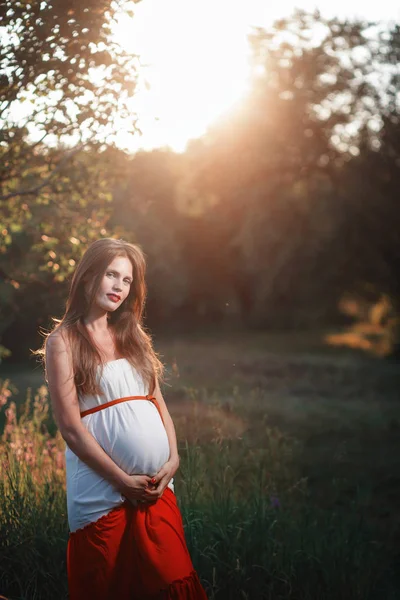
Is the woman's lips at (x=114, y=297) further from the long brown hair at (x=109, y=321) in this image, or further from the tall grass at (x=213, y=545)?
the tall grass at (x=213, y=545)

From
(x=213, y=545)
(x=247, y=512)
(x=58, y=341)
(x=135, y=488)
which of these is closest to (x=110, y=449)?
(x=135, y=488)

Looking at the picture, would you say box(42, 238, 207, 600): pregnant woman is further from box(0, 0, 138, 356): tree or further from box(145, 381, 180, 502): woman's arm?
box(0, 0, 138, 356): tree

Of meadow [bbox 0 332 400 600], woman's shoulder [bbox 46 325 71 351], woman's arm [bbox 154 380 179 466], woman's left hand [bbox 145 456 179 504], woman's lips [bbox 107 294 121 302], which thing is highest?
woman's lips [bbox 107 294 121 302]

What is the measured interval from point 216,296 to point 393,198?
12.0m

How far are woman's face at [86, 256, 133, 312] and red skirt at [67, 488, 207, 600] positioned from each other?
83 centimetres

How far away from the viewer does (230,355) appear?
20.9 meters

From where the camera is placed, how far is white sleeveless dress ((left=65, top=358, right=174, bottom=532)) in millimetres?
2713

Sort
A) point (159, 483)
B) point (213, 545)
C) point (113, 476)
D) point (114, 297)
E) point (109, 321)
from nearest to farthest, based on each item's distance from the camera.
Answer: point (113, 476) < point (159, 483) < point (114, 297) < point (109, 321) < point (213, 545)

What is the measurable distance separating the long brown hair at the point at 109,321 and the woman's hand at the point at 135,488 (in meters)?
0.36

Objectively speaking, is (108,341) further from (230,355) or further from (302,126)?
(230,355)

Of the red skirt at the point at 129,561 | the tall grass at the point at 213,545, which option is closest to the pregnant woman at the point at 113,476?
the red skirt at the point at 129,561

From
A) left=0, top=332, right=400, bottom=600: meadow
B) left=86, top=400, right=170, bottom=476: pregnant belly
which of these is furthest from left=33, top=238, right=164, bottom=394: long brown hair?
left=0, top=332, right=400, bottom=600: meadow

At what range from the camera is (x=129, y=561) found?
2.69 metres

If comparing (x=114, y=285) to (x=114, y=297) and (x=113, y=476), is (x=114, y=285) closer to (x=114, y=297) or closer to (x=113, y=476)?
(x=114, y=297)
